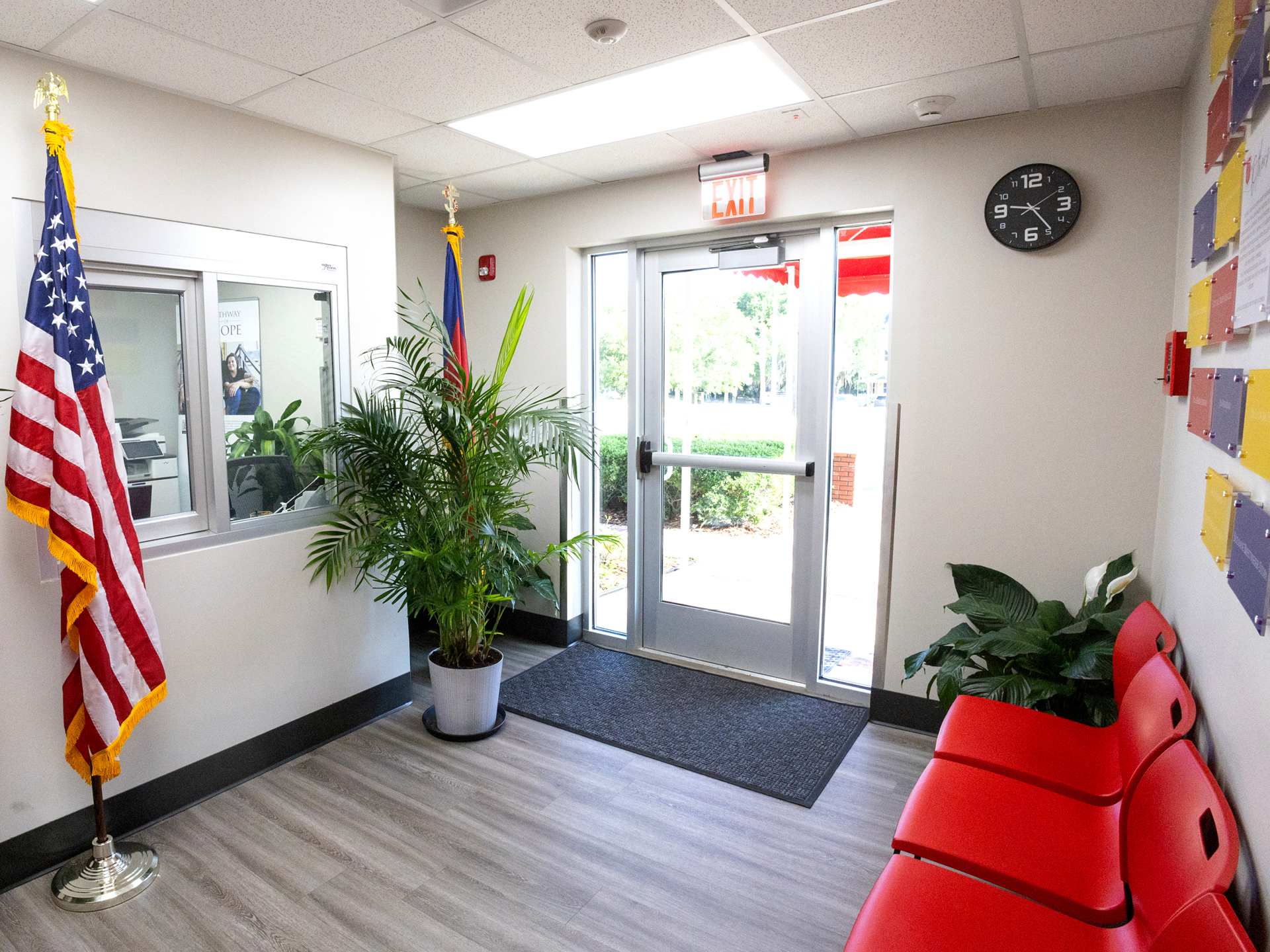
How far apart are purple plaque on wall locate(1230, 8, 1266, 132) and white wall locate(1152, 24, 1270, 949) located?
0.07m

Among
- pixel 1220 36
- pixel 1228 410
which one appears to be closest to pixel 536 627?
pixel 1228 410

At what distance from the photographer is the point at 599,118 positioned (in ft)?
10.0

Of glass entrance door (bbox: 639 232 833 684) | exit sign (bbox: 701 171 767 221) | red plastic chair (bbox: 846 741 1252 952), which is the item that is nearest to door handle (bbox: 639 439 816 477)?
glass entrance door (bbox: 639 232 833 684)

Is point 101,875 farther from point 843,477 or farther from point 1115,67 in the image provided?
point 1115,67

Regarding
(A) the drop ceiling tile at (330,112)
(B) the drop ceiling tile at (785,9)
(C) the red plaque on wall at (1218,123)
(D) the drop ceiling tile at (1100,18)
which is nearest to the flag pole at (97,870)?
(A) the drop ceiling tile at (330,112)

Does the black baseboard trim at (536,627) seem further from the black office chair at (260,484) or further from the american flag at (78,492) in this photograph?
the american flag at (78,492)

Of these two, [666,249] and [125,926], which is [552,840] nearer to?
[125,926]

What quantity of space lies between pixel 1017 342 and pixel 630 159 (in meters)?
1.88

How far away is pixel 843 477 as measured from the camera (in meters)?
3.78

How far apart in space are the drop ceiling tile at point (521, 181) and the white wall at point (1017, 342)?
3.52 feet

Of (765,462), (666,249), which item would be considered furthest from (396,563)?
(666,249)

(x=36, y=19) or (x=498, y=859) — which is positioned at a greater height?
(x=36, y=19)

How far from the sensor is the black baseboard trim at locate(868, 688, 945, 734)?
10.9ft

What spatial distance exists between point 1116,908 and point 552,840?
66.6 inches
